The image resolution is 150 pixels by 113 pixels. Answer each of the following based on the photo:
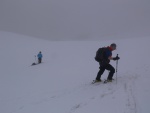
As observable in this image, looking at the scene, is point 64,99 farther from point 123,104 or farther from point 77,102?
point 123,104

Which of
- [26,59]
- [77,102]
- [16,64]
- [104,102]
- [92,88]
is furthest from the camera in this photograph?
[26,59]

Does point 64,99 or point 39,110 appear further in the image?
point 64,99

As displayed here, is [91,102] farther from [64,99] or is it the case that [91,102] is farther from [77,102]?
[64,99]

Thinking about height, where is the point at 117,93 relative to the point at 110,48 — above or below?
below

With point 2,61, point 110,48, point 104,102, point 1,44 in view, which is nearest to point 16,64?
point 2,61

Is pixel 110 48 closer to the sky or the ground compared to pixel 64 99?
closer to the sky

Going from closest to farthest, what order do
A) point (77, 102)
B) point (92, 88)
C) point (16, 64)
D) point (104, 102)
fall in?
1. point (104, 102)
2. point (77, 102)
3. point (92, 88)
4. point (16, 64)

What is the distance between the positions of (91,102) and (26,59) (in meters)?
26.7

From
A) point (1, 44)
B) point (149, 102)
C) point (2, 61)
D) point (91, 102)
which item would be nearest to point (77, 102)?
point (91, 102)

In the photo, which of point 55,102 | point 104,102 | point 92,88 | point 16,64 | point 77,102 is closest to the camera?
point 104,102

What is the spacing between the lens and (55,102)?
8609 millimetres

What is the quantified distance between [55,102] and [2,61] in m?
25.1

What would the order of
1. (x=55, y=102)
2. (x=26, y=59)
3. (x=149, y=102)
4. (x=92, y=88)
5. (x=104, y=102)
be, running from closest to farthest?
(x=149, y=102), (x=104, y=102), (x=55, y=102), (x=92, y=88), (x=26, y=59)

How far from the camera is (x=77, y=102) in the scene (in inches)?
317
